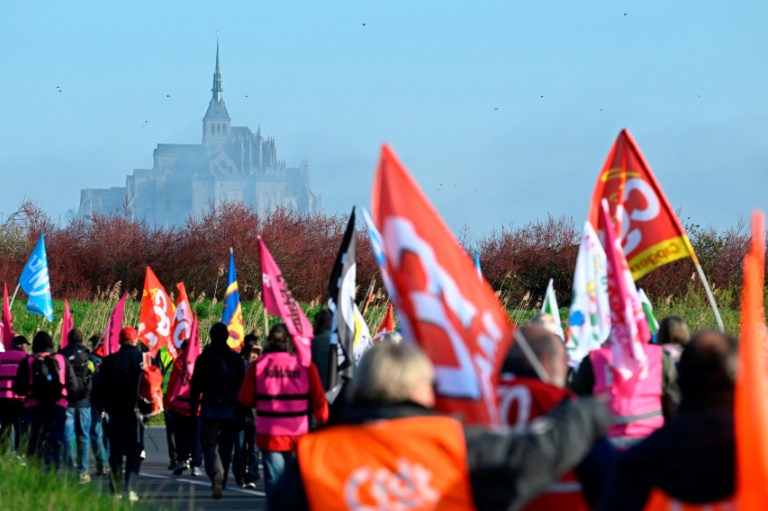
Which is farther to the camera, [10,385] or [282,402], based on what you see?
[10,385]

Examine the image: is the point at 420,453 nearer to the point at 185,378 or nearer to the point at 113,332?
the point at 185,378

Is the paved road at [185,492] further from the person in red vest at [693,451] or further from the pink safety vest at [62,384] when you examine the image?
the person in red vest at [693,451]

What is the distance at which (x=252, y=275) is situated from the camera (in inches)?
1711

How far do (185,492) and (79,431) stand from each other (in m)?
2.00

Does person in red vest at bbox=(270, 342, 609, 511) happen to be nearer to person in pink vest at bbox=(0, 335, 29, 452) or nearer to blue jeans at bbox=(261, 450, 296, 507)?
blue jeans at bbox=(261, 450, 296, 507)

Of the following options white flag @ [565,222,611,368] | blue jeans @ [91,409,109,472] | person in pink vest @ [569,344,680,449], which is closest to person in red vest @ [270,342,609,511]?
person in pink vest @ [569,344,680,449]

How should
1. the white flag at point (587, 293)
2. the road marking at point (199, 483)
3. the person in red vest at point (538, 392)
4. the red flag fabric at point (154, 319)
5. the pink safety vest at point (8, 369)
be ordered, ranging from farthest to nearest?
1. the red flag fabric at point (154, 319)
2. the pink safety vest at point (8, 369)
3. the road marking at point (199, 483)
4. the white flag at point (587, 293)
5. the person in red vest at point (538, 392)

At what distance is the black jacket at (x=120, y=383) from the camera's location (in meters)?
13.6

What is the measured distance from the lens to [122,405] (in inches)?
534

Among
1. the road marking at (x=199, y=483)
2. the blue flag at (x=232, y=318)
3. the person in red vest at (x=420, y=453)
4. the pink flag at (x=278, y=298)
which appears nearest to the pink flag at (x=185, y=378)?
the road marking at (x=199, y=483)

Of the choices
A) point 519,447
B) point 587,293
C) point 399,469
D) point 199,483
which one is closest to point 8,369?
point 199,483

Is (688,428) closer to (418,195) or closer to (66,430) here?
(418,195)

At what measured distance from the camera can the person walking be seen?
13.9 metres

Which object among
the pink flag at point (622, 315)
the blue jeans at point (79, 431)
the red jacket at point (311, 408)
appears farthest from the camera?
the blue jeans at point (79, 431)
